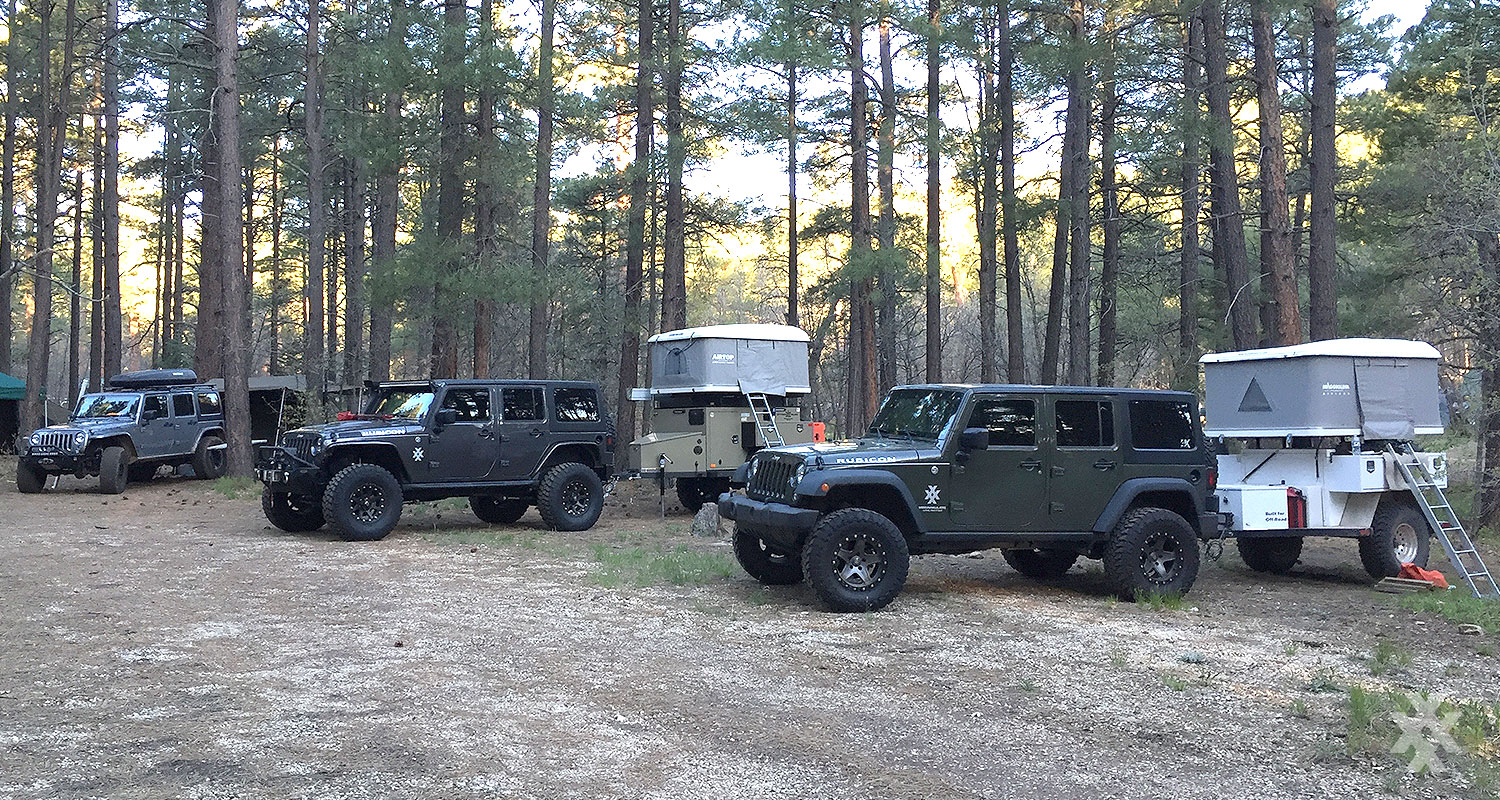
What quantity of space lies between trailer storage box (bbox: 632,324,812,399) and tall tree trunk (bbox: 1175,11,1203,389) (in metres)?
6.39

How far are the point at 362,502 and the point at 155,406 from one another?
32.0 ft

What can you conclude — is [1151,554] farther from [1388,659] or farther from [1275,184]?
[1275,184]

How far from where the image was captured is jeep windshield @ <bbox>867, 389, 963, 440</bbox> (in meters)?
9.59

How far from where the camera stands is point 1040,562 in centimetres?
1102

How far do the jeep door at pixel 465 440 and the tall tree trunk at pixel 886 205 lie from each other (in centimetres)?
913

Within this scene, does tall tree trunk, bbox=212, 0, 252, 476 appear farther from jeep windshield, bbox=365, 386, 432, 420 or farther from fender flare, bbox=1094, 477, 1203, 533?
fender flare, bbox=1094, 477, 1203, 533

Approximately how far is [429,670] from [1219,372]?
865cm

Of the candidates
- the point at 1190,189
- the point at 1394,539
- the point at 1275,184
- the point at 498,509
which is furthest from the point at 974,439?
the point at 1190,189

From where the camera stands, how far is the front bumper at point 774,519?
8.80 meters

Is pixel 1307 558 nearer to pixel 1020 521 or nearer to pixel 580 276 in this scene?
pixel 1020 521

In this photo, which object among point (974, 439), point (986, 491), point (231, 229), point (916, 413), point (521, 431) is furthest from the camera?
point (231, 229)

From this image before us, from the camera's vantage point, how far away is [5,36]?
2966 centimetres

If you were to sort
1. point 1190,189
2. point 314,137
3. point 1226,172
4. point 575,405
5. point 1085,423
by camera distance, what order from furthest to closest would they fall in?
point 314,137
point 1190,189
point 1226,172
point 575,405
point 1085,423

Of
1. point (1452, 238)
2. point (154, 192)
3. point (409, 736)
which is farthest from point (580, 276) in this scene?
point (154, 192)
